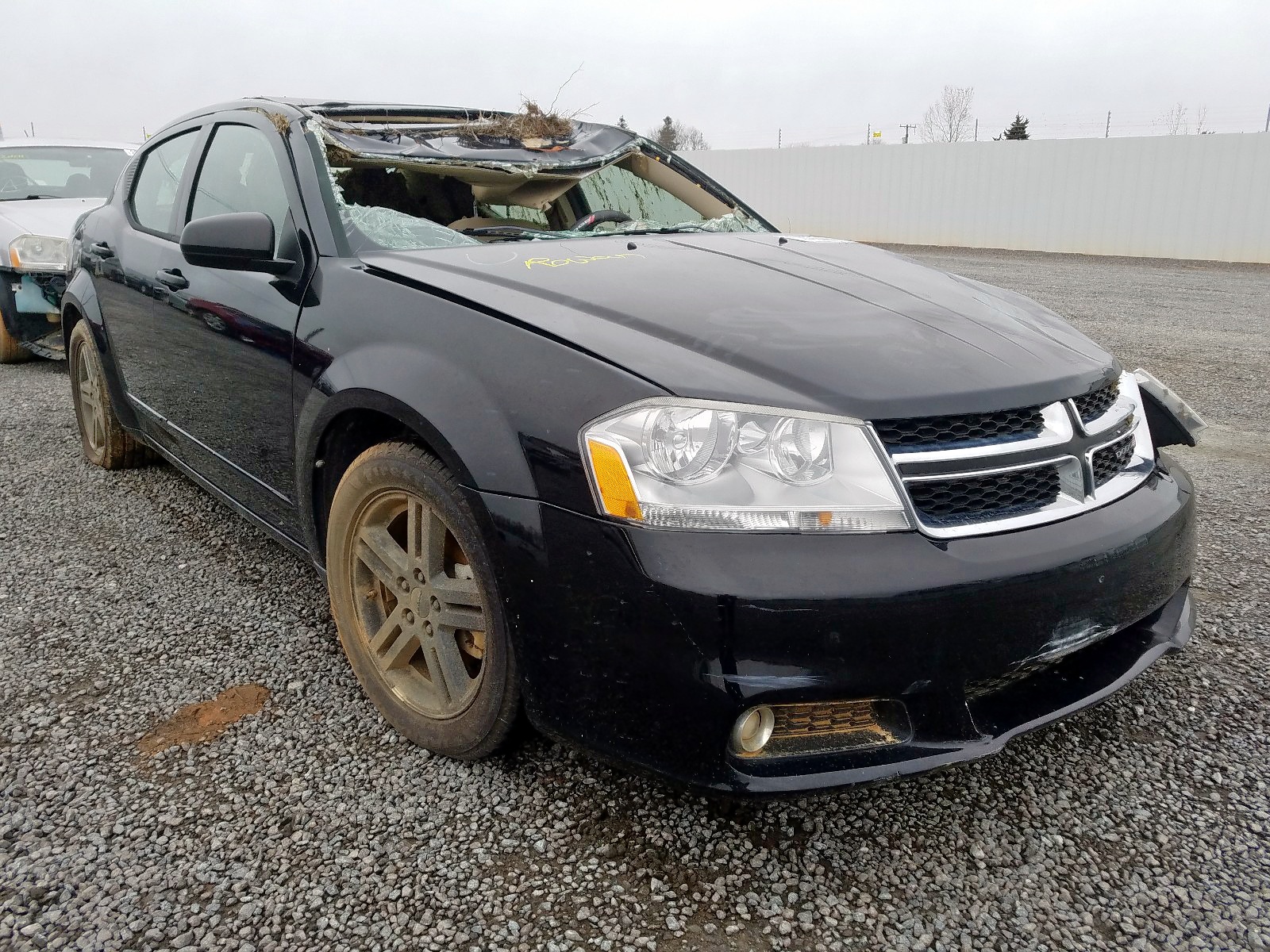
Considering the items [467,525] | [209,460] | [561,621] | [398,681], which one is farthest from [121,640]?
[561,621]

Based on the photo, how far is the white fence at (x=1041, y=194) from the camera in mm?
18469

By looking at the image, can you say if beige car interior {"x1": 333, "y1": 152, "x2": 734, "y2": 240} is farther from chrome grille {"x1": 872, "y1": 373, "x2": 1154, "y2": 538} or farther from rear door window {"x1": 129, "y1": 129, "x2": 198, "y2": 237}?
chrome grille {"x1": 872, "y1": 373, "x2": 1154, "y2": 538}

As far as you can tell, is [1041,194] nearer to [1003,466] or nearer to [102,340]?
[102,340]

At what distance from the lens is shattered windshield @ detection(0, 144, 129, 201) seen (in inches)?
Result: 277

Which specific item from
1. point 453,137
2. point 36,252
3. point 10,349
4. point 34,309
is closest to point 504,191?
point 453,137

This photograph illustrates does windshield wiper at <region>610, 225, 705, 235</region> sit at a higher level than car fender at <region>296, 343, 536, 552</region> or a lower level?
higher

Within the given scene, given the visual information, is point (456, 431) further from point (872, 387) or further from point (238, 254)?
point (238, 254)

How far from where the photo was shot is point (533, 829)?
186 cm

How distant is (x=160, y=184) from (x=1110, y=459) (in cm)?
338

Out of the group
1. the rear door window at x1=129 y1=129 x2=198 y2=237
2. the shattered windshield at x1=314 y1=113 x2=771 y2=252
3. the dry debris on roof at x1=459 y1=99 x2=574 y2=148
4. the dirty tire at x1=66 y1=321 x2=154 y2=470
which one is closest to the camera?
the shattered windshield at x1=314 y1=113 x2=771 y2=252

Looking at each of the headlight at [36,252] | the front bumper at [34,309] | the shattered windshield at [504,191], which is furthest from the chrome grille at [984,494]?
the headlight at [36,252]

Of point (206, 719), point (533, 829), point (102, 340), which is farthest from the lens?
point (102, 340)

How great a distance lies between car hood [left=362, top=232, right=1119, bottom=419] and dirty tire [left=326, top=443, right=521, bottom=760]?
0.43 meters

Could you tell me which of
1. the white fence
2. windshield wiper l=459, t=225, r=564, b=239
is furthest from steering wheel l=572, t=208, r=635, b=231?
the white fence
